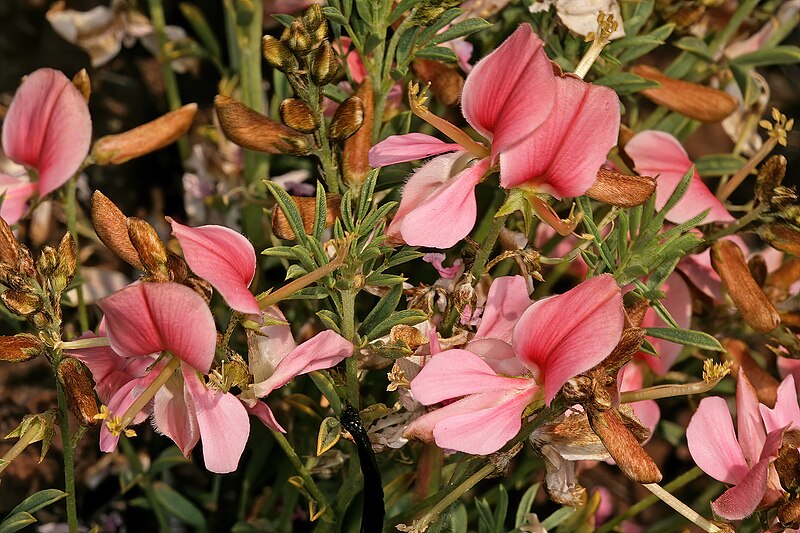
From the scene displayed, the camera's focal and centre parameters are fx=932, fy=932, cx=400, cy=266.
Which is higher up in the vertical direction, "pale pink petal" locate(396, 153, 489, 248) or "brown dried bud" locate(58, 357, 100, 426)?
"pale pink petal" locate(396, 153, 489, 248)

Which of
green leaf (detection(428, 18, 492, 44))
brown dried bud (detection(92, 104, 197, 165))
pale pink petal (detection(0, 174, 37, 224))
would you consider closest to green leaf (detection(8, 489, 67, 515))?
pale pink petal (detection(0, 174, 37, 224))

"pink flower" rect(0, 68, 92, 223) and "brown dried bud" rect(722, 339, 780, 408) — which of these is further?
"brown dried bud" rect(722, 339, 780, 408)

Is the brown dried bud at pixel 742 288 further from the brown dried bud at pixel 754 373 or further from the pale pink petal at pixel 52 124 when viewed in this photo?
the pale pink petal at pixel 52 124

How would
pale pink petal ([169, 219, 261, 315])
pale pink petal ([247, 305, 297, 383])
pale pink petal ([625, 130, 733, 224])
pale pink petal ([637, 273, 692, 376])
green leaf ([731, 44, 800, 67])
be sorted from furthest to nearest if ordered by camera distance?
green leaf ([731, 44, 800, 67]), pale pink petal ([637, 273, 692, 376]), pale pink petal ([625, 130, 733, 224]), pale pink petal ([247, 305, 297, 383]), pale pink petal ([169, 219, 261, 315])

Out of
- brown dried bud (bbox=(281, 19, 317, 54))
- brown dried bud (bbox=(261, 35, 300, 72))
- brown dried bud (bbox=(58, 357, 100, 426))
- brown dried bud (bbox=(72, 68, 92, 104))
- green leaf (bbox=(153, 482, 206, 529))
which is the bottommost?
green leaf (bbox=(153, 482, 206, 529))

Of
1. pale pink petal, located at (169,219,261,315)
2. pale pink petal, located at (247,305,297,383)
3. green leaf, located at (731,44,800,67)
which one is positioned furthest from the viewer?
green leaf, located at (731,44,800,67)

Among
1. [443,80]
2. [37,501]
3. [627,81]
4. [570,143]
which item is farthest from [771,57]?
[37,501]

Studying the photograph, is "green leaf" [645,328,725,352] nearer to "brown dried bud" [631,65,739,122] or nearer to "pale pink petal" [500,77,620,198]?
"pale pink petal" [500,77,620,198]
